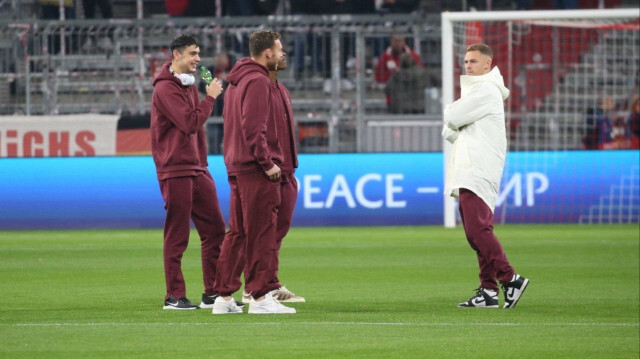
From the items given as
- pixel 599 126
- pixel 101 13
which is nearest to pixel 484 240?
pixel 599 126

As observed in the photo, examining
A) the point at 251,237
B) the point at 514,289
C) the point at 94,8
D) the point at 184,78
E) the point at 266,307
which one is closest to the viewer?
the point at 251,237

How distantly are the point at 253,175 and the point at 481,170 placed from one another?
1881 mm

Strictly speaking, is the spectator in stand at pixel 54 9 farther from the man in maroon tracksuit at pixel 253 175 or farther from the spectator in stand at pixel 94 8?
the man in maroon tracksuit at pixel 253 175

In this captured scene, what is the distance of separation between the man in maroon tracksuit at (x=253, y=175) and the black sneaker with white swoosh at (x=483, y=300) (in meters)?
1.44

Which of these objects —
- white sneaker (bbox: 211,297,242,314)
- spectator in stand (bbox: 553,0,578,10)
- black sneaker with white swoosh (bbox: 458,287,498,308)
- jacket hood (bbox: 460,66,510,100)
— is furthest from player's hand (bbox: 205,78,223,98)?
spectator in stand (bbox: 553,0,578,10)

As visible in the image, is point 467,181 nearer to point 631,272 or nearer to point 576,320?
point 576,320

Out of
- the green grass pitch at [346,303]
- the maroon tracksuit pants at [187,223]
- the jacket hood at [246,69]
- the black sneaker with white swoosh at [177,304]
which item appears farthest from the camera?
the black sneaker with white swoosh at [177,304]

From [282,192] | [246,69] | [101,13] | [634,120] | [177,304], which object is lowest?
[177,304]

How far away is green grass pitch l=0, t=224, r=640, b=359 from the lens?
8.29 m

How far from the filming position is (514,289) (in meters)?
10.4

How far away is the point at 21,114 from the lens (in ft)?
71.3

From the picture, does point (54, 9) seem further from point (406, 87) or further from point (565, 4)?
point (565, 4)

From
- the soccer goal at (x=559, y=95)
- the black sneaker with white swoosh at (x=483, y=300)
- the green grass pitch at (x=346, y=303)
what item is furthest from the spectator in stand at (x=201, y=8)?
the black sneaker with white swoosh at (x=483, y=300)

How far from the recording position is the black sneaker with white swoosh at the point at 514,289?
1040 centimetres
